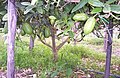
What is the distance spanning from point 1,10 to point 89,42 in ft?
17.6

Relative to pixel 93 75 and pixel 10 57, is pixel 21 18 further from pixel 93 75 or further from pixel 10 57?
pixel 93 75

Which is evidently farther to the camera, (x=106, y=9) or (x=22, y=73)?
(x=22, y=73)

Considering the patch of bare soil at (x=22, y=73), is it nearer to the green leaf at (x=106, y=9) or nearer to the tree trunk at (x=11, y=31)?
the tree trunk at (x=11, y=31)

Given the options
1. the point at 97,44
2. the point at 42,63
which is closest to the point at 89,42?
the point at 97,44

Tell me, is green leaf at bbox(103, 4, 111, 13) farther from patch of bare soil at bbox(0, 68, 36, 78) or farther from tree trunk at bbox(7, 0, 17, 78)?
patch of bare soil at bbox(0, 68, 36, 78)

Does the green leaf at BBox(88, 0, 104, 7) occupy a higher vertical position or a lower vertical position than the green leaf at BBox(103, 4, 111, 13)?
higher

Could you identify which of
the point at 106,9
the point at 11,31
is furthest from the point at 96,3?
the point at 11,31

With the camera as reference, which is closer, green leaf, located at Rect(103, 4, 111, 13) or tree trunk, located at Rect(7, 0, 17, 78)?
green leaf, located at Rect(103, 4, 111, 13)

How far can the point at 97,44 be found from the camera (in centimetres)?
606

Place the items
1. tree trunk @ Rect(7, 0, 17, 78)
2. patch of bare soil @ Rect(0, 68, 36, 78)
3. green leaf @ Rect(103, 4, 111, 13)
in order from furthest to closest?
patch of bare soil @ Rect(0, 68, 36, 78), tree trunk @ Rect(7, 0, 17, 78), green leaf @ Rect(103, 4, 111, 13)

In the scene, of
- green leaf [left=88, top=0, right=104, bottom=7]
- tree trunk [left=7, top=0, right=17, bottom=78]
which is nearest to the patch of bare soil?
tree trunk [left=7, top=0, right=17, bottom=78]

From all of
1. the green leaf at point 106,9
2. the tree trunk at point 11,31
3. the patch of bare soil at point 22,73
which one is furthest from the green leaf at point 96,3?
the patch of bare soil at point 22,73

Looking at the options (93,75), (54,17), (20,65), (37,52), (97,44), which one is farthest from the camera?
(97,44)

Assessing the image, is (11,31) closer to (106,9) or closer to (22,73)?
(106,9)
